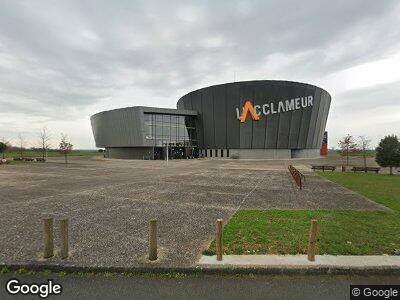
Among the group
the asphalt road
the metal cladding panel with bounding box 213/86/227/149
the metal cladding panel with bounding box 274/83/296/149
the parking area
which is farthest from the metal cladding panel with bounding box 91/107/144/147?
the asphalt road

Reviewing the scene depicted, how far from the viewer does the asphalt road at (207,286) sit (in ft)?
13.7

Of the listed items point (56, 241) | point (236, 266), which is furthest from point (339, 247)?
point (56, 241)

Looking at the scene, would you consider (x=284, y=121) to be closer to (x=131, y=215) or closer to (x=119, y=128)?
(x=119, y=128)

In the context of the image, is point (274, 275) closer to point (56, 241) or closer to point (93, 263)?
point (93, 263)

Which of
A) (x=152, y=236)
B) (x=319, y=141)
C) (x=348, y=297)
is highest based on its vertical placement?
(x=319, y=141)

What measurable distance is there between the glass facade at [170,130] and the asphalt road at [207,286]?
48.9m

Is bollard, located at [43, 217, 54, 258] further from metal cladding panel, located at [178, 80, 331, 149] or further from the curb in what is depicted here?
metal cladding panel, located at [178, 80, 331, 149]

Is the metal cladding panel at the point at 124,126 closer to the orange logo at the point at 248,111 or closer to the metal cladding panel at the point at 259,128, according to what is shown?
the orange logo at the point at 248,111

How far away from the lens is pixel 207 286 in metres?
4.43

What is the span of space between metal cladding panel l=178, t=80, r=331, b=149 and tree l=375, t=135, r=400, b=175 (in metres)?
29.1

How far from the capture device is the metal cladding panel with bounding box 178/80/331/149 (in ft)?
176

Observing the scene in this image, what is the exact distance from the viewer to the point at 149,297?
4129 millimetres

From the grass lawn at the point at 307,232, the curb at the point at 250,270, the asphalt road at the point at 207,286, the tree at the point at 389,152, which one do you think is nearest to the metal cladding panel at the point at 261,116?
the tree at the point at 389,152

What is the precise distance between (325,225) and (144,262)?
5436 millimetres
